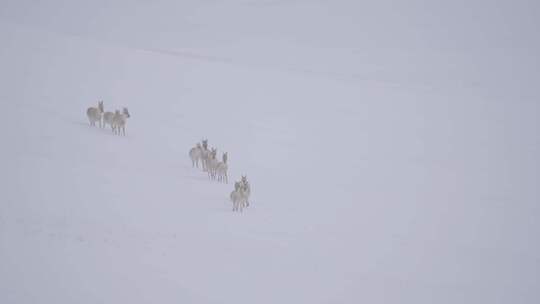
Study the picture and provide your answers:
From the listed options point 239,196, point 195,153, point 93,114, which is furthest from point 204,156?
point 93,114

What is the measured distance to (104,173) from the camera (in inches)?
586

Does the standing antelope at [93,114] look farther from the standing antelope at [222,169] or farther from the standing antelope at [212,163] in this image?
the standing antelope at [222,169]

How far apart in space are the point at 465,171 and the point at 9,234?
59.3 feet

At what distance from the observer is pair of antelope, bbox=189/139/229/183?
1716 cm

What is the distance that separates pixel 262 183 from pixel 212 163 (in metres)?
2.21

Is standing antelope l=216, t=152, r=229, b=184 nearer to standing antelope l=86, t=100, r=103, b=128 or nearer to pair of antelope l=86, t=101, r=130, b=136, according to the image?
pair of antelope l=86, t=101, r=130, b=136

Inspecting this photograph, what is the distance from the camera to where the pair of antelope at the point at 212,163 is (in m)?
17.2

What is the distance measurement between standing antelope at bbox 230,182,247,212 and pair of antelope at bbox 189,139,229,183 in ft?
7.72

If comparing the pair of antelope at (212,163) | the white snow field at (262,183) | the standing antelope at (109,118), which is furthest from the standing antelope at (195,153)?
the standing antelope at (109,118)

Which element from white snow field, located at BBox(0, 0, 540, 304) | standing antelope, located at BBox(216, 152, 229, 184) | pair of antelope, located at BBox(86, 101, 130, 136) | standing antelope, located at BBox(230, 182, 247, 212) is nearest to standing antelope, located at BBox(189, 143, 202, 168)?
white snow field, located at BBox(0, 0, 540, 304)

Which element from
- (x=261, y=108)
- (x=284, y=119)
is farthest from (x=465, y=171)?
(x=261, y=108)

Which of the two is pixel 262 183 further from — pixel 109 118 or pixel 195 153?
pixel 109 118

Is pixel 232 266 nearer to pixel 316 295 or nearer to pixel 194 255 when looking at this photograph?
pixel 194 255

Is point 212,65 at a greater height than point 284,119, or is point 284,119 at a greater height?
point 212,65
